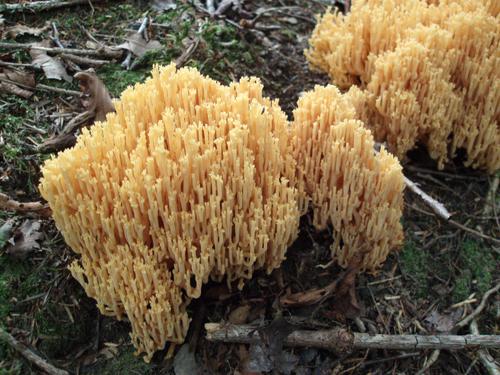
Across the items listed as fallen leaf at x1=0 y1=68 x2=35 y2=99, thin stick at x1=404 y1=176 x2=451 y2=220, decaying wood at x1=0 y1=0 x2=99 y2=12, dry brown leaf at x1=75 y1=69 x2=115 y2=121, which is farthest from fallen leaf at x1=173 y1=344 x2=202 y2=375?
decaying wood at x1=0 y1=0 x2=99 y2=12

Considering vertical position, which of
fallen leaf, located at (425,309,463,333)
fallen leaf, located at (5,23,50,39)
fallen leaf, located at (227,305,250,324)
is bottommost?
fallen leaf, located at (425,309,463,333)

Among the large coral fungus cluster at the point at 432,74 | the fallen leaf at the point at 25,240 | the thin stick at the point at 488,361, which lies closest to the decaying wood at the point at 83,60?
the fallen leaf at the point at 25,240

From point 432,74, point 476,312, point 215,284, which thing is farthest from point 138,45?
point 476,312

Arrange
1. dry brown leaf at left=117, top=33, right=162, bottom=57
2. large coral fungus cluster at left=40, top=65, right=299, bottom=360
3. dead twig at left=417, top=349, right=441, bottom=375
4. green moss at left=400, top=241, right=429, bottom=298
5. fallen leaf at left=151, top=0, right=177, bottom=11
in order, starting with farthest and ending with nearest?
fallen leaf at left=151, top=0, right=177, bottom=11
dry brown leaf at left=117, top=33, right=162, bottom=57
green moss at left=400, top=241, right=429, bottom=298
dead twig at left=417, top=349, right=441, bottom=375
large coral fungus cluster at left=40, top=65, right=299, bottom=360

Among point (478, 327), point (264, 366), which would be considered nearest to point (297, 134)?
point (264, 366)

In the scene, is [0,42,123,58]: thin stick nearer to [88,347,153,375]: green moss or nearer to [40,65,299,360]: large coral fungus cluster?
[40,65,299,360]: large coral fungus cluster

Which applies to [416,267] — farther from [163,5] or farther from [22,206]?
[163,5]

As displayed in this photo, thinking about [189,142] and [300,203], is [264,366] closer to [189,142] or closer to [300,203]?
[300,203]
